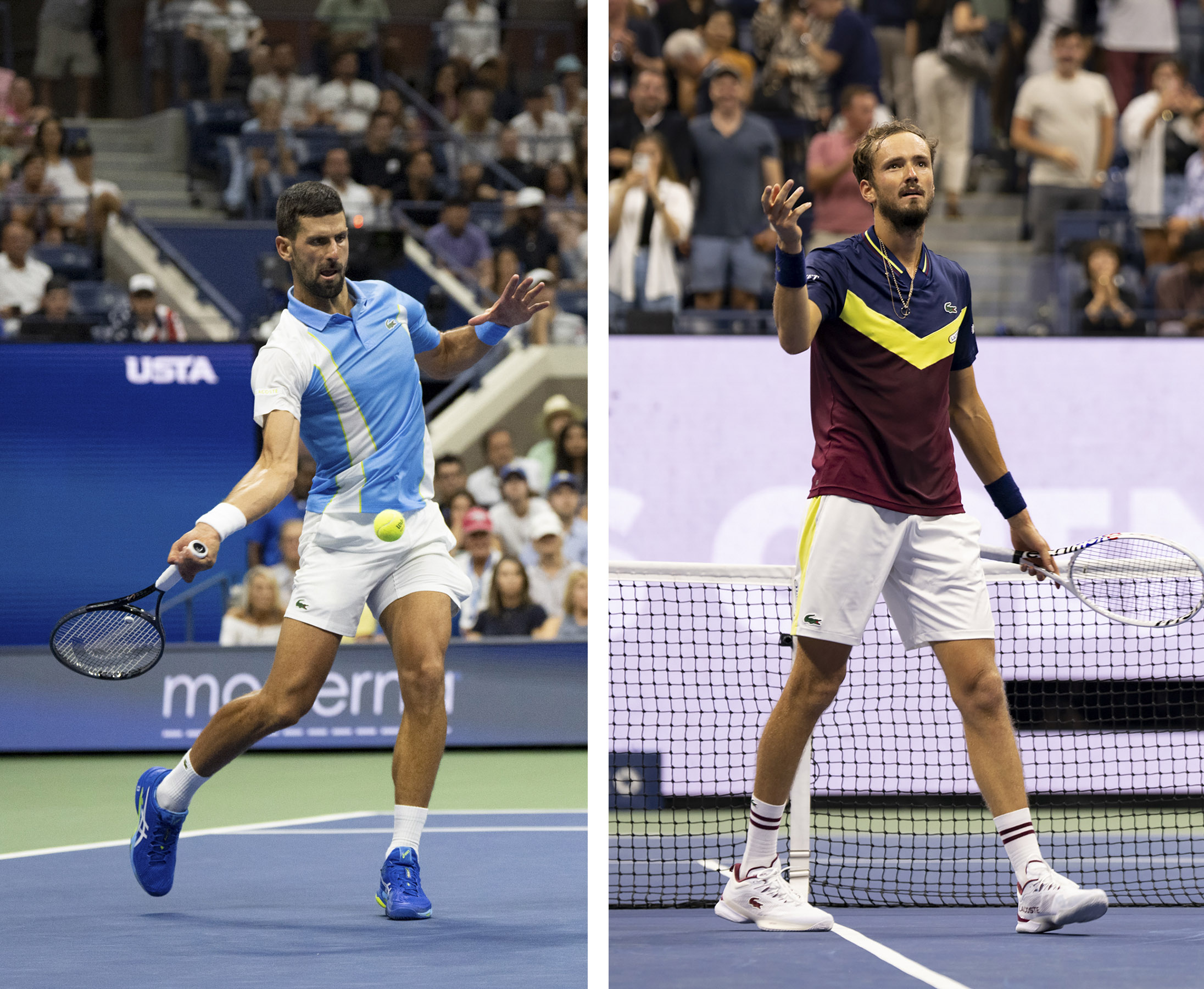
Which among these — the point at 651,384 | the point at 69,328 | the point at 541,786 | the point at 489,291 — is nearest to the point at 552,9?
the point at 489,291

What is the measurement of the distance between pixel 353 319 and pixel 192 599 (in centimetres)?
599

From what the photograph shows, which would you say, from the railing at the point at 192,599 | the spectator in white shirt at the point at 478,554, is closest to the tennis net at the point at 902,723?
the spectator in white shirt at the point at 478,554

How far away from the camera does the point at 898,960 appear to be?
4645 millimetres

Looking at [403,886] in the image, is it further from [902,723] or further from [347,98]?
[347,98]

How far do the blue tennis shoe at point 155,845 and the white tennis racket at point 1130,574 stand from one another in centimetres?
287

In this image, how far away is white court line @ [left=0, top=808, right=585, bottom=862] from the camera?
7.22 metres

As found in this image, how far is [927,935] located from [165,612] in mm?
7146

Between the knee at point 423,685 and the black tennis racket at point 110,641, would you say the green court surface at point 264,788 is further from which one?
the knee at point 423,685

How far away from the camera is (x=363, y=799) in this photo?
8922 mm

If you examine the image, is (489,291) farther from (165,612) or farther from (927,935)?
(927,935)

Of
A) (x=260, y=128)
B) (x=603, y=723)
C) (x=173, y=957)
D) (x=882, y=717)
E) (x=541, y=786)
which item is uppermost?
(x=260, y=128)

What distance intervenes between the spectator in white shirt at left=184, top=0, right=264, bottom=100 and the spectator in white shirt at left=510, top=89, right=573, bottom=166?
246 cm

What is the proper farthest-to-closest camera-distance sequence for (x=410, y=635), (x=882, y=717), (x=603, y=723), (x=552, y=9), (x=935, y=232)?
(x=552, y=9) < (x=935, y=232) < (x=882, y=717) < (x=410, y=635) < (x=603, y=723)

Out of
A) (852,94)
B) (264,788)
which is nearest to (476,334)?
(264,788)
